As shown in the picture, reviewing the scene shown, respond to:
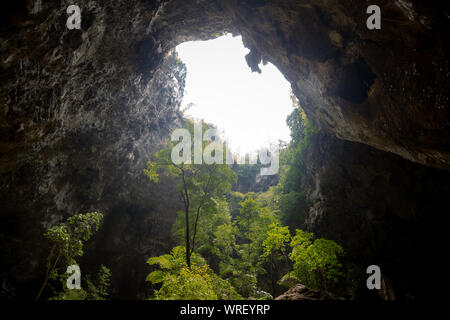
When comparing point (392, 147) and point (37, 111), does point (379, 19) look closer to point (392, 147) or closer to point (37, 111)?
point (392, 147)

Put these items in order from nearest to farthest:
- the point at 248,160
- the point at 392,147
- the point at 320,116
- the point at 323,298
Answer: the point at 323,298
the point at 392,147
the point at 320,116
the point at 248,160

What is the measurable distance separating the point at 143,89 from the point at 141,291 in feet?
51.1

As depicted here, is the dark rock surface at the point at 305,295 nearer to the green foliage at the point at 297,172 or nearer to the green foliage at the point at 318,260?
the green foliage at the point at 318,260

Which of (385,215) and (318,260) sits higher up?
(385,215)

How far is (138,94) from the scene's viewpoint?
1659 centimetres

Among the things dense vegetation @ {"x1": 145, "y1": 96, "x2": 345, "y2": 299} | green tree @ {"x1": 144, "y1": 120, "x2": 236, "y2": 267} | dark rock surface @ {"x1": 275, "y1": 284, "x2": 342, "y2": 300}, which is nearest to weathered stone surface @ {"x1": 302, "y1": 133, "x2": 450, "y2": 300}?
dense vegetation @ {"x1": 145, "y1": 96, "x2": 345, "y2": 299}

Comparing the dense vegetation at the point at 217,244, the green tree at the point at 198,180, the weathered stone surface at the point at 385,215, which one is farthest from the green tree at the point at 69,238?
the weathered stone surface at the point at 385,215

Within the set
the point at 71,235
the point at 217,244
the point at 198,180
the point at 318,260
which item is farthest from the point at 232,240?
the point at 71,235

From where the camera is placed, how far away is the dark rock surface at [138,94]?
18.9 feet

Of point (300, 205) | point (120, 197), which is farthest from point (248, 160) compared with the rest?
point (120, 197)

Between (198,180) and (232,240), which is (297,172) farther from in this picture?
(198,180)

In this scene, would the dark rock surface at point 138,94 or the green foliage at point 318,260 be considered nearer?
the dark rock surface at point 138,94

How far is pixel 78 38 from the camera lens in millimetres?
9102

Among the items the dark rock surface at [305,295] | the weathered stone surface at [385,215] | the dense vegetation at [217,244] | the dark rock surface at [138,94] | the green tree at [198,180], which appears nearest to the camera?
the dark rock surface at [138,94]
